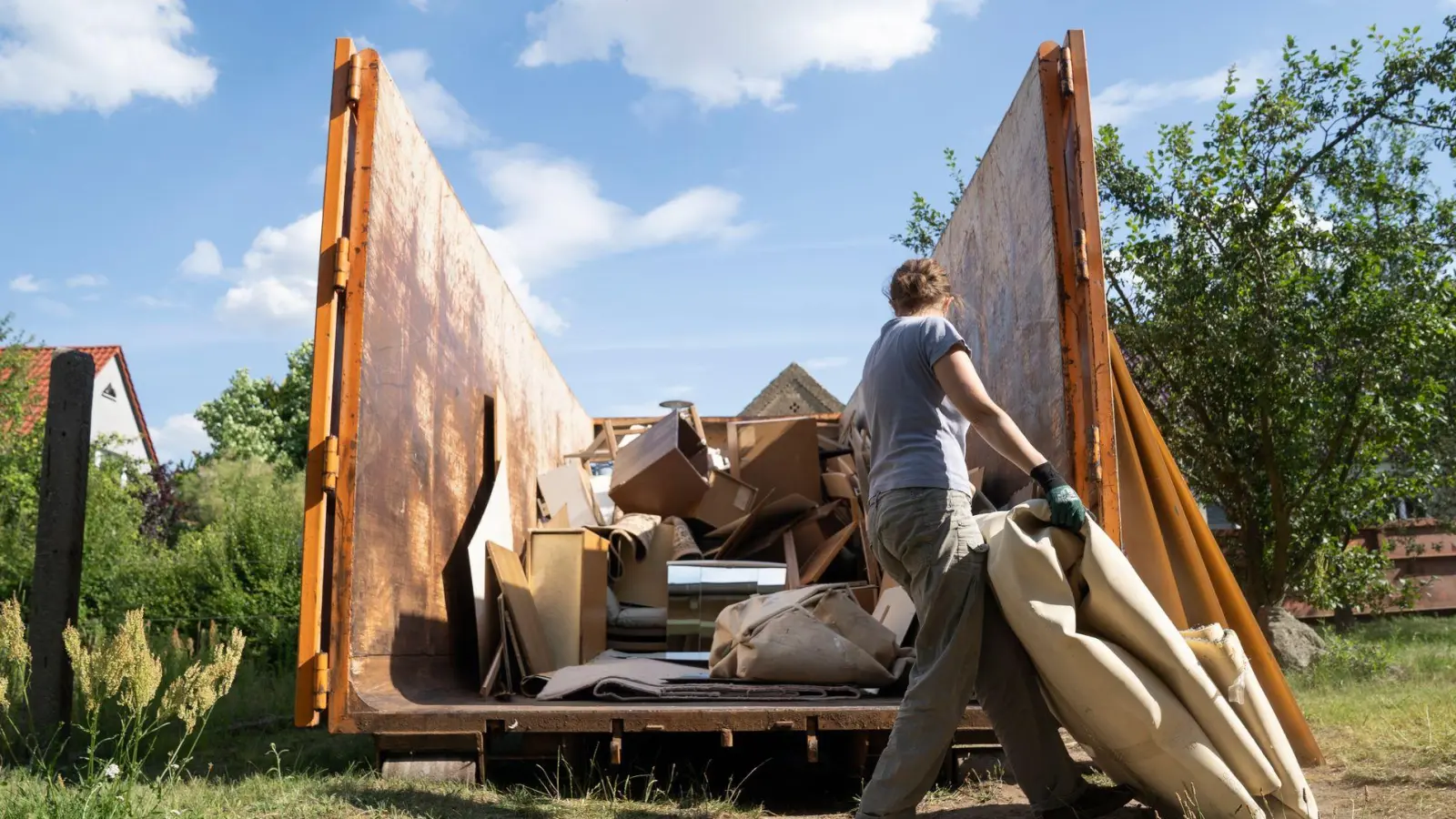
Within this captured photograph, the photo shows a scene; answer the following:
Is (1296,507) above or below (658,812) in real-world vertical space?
above

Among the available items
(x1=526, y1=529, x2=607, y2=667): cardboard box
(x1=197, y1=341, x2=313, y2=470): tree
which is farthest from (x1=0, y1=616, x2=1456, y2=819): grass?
(x1=197, y1=341, x2=313, y2=470): tree

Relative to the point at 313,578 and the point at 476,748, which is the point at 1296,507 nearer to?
the point at 476,748

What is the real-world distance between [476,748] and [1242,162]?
6.42 metres

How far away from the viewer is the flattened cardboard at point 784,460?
6.47 m

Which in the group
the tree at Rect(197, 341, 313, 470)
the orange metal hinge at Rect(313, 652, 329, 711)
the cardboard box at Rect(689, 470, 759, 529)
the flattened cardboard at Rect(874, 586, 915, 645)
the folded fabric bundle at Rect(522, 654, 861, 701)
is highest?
the tree at Rect(197, 341, 313, 470)

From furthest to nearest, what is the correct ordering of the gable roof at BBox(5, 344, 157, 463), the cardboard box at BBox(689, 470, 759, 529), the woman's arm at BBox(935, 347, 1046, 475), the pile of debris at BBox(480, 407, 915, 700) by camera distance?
the gable roof at BBox(5, 344, 157, 463)
the cardboard box at BBox(689, 470, 759, 529)
the pile of debris at BBox(480, 407, 915, 700)
the woman's arm at BBox(935, 347, 1046, 475)

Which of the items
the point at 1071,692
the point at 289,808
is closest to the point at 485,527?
the point at 289,808

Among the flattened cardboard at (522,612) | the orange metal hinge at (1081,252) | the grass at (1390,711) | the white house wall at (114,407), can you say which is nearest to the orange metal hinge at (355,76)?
→ the flattened cardboard at (522,612)

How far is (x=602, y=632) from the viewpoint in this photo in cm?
494

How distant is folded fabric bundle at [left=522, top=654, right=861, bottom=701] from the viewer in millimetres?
3820

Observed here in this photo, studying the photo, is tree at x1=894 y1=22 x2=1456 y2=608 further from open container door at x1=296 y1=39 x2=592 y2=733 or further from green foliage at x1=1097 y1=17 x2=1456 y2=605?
open container door at x1=296 y1=39 x2=592 y2=733

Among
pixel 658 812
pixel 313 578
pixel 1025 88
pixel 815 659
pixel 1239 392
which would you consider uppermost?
pixel 1025 88

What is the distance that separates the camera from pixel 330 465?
3.38 m

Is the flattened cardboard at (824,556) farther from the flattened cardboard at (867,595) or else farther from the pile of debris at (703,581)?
the flattened cardboard at (867,595)
